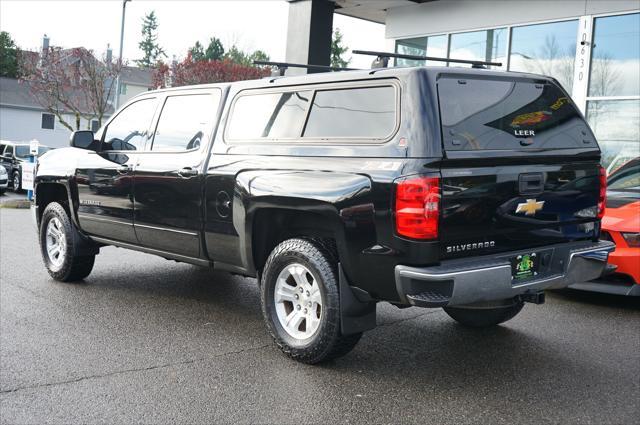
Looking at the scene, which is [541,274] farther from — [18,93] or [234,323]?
[18,93]

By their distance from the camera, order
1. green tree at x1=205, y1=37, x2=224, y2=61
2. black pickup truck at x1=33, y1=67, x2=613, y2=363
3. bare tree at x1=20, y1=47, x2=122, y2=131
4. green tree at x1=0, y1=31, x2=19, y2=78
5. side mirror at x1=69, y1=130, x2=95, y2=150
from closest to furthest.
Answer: black pickup truck at x1=33, y1=67, x2=613, y2=363
side mirror at x1=69, y1=130, x2=95, y2=150
bare tree at x1=20, y1=47, x2=122, y2=131
green tree at x1=0, y1=31, x2=19, y2=78
green tree at x1=205, y1=37, x2=224, y2=61

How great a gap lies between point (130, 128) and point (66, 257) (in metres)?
1.55

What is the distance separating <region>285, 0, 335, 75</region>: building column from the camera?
658 inches

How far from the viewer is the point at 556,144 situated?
5047 mm

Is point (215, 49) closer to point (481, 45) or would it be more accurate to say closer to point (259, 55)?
point (259, 55)

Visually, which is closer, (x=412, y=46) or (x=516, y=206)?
(x=516, y=206)

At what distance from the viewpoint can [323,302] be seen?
4.77m

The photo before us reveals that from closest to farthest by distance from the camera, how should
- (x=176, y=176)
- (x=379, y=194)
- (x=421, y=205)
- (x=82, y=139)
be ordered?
(x=421, y=205), (x=379, y=194), (x=176, y=176), (x=82, y=139)

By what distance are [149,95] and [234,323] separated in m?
2.39

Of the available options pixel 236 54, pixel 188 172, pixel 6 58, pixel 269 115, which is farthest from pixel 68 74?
pixel 236 54

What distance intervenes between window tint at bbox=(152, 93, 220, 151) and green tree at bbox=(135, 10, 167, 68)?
326 feet

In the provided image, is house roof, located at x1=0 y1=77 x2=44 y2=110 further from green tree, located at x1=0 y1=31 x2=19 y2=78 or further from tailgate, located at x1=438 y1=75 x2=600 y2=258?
tailgate, located at x1=438 y1=75 x2=600 y2=258

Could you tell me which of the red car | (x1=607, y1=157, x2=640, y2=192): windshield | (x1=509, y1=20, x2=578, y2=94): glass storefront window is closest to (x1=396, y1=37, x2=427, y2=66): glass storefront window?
(x1=509, y1=20, x2=578, y2=94): glass storefront window

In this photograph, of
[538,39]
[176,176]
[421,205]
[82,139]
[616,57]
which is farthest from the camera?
[538,39]
